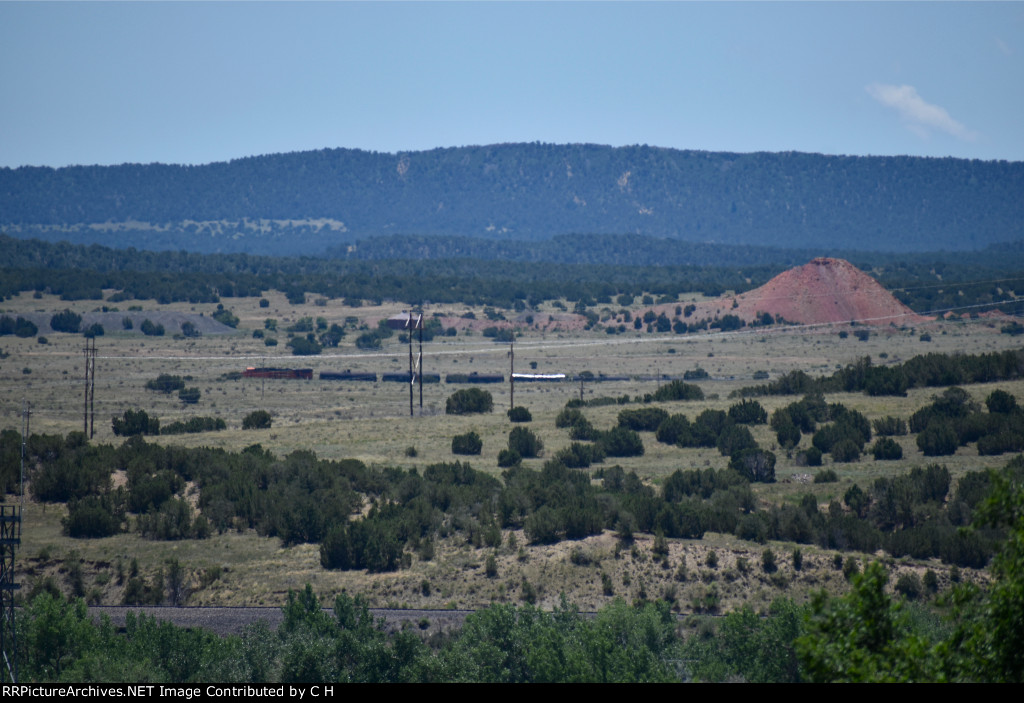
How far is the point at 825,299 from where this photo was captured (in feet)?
364

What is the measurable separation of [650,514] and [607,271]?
146078 mm

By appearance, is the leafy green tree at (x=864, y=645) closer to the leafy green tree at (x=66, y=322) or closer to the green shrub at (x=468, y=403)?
the green shrub at (x=468, y=403)

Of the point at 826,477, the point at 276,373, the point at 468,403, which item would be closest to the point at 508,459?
the point at 826,477

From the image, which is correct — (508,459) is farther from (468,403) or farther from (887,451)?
(887,451)

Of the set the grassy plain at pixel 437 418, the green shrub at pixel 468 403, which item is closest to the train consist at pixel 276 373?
the grassy plain at pixel 437 418

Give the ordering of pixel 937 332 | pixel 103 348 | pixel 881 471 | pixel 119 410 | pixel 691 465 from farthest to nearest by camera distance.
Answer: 1. pixel 937 332
2. pixel 103 348
3. pixel 119 410
4. pixel 691 465
5. pixel 881 471

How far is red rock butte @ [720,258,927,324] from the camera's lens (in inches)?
4235

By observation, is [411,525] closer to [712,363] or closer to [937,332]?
[712,363]

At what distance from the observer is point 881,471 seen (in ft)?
127

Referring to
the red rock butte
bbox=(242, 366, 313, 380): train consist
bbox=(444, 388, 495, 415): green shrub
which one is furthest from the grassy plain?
the red rock butte

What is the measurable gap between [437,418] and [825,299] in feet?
227

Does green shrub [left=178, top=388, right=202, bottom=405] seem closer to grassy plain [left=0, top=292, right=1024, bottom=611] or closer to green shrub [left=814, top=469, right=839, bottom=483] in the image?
grassy plain [left=0, top=292, right=1024, bottom=611]

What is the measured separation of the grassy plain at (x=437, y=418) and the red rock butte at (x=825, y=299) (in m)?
5.29

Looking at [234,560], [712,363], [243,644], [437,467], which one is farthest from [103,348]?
[243,644]
